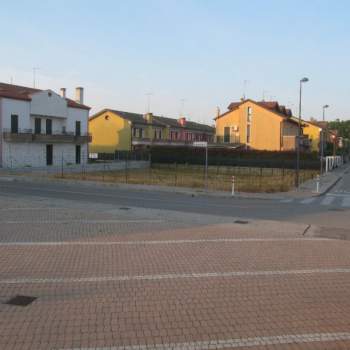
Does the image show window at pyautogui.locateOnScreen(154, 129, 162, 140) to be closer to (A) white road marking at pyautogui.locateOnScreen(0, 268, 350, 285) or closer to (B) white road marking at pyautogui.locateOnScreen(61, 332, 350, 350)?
(A) white road marking at pyautogui.locateOnScreen(0, 268, 350, 285)

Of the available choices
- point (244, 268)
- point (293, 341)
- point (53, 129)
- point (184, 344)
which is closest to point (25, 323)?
point (184, 344)

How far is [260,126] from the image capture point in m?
71.4

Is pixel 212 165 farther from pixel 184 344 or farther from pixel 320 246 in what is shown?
pixel 184 344

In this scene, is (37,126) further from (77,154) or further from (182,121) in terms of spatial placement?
(182,121)

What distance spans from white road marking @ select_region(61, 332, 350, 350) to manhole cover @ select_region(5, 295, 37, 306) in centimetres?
184

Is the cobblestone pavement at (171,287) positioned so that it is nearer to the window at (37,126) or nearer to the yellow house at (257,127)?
the window at (37,126)

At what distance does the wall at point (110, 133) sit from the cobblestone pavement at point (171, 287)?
62147 mm

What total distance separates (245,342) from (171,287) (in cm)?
228

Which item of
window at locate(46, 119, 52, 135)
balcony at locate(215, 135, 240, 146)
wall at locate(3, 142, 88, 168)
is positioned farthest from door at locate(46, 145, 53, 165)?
balcony at locate(215, 135, 240, 146)

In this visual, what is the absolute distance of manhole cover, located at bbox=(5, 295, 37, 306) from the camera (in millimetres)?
6426

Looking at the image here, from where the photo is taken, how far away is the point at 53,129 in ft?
190

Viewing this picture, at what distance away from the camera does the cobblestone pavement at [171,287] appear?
17.5ft

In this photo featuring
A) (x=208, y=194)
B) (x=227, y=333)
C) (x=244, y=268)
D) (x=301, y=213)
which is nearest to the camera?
(x=227, y=333)

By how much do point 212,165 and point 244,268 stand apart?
52.2m
